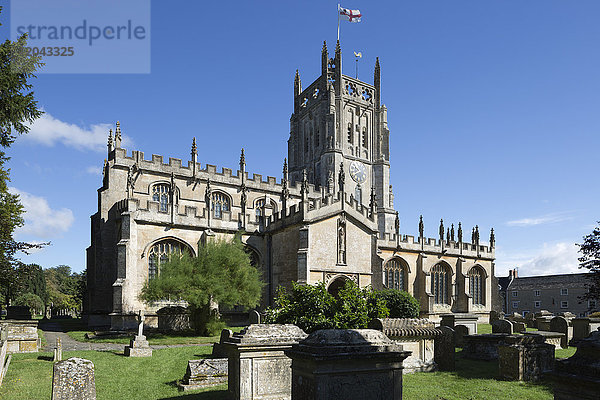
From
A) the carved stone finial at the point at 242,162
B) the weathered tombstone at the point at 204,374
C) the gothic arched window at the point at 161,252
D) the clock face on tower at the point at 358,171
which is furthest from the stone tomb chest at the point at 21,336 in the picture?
the clock face on tower at the point at 358,171

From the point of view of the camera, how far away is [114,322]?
24188 mm

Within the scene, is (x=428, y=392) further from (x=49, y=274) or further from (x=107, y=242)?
(x=49, y=274)

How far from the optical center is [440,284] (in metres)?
38.8

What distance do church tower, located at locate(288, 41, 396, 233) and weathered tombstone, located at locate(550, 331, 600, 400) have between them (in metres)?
44.1

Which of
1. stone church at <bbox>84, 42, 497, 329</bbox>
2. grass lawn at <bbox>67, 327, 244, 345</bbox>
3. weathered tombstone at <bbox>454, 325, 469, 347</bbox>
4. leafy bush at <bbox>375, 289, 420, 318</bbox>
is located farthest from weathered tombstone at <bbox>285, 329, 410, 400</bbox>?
stone church at <bbox>84, 42, 497, 329</bbox>

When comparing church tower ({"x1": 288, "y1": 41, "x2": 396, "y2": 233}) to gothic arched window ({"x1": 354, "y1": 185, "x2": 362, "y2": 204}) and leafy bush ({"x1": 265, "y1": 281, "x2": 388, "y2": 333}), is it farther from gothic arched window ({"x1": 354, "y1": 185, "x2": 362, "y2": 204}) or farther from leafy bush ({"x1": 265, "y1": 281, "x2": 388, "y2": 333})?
leafy bush ({"x1": 265, "y1": 281, "x2": 388, "y2": 333})

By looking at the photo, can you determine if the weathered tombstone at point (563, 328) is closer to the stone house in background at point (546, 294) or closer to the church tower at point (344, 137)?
the church tower at point (344, 137)

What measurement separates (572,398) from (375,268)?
26747 mm

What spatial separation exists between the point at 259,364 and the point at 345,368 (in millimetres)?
3034

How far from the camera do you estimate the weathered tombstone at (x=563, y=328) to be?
17141mm

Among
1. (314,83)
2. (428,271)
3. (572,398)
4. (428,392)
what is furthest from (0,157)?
(314,83)

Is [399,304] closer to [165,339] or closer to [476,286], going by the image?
[165,339]

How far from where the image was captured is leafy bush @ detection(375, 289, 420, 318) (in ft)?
69.7

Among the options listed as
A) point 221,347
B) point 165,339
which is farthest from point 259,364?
point 165,339
